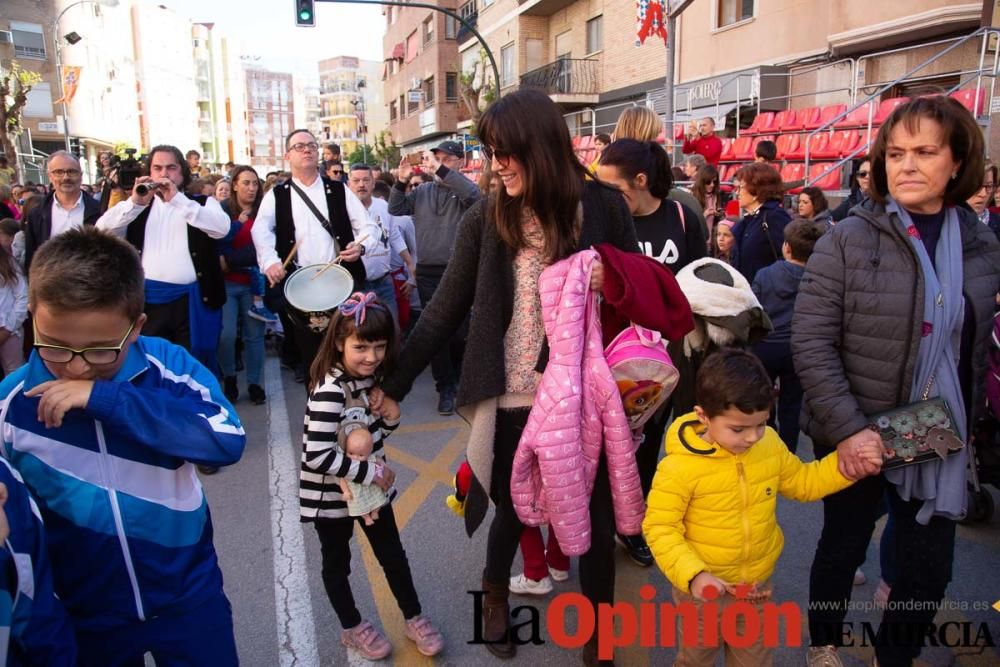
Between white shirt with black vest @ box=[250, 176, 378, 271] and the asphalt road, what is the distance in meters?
1.45

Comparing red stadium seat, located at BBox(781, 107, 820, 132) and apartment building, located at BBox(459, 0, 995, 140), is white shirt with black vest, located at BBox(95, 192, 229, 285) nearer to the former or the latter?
apartment building, located at BBox(459, 0, 995, 140)

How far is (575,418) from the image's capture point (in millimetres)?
2301

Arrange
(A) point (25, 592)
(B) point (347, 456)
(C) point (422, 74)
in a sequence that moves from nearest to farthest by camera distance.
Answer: (A) point (25, 592) < (B) point (347, 456) < (C) point (422, 74)

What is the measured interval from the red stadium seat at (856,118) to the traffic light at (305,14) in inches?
424

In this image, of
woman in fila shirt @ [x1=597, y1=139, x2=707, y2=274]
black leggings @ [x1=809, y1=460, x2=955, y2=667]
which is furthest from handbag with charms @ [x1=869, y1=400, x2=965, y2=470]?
woman in fila shirt @ [x1=597, y1=139, x2=707, y2=274]

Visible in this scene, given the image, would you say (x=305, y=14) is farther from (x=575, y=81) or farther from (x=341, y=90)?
(x=341, y=90)

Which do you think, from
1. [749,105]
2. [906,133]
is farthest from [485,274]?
[749,105]

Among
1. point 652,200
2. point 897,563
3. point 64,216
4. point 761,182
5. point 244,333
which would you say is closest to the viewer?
point 897,563

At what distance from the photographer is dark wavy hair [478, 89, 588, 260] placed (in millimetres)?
2303

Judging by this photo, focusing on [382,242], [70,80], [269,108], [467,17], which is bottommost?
[382,242]

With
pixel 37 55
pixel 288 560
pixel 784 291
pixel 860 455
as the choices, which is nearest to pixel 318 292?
pixel 288 560

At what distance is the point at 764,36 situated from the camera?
1675cm

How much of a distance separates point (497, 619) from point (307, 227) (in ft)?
10.1

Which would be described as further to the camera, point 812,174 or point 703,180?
point 812,174
